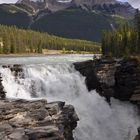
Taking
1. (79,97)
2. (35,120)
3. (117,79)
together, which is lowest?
(79,97)

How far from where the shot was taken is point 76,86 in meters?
74.5

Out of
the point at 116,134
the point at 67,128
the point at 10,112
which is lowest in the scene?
the point at 116,134

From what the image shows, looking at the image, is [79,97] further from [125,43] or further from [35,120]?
[125,43]

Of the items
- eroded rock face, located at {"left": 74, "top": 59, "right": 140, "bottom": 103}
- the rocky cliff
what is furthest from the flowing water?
the rocky cliff

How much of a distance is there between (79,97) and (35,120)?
30327mm

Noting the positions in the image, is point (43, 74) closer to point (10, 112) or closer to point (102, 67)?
point (102, 67)

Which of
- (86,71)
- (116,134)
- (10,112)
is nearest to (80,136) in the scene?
(116,134)

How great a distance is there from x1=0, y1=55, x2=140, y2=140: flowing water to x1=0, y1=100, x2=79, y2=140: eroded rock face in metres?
10.5

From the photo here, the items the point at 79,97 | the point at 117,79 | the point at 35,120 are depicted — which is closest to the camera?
the point at 35,120

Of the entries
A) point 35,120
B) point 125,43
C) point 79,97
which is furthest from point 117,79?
point 125,43

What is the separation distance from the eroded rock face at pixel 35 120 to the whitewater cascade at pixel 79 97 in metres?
10.7

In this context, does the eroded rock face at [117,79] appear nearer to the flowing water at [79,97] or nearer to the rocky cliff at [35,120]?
the flowing water at [79,97]

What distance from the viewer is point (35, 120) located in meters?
42.2

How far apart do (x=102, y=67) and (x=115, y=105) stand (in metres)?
7.86
